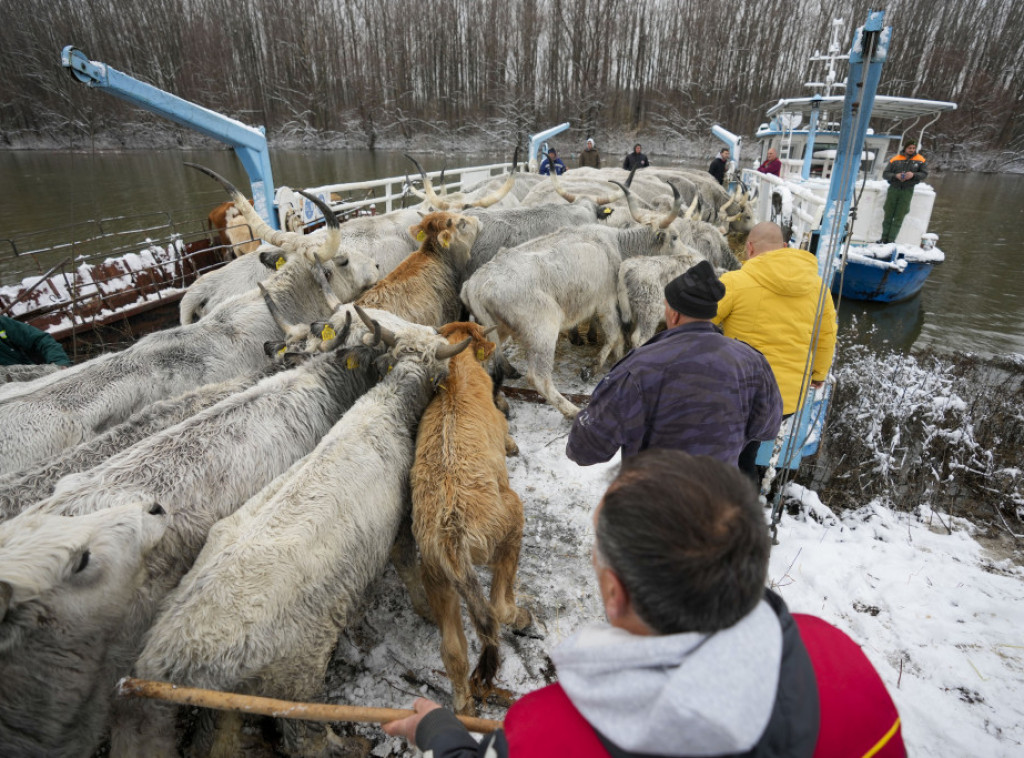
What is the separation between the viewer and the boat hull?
948 centimetres

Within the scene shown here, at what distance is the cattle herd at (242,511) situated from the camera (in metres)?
2.03

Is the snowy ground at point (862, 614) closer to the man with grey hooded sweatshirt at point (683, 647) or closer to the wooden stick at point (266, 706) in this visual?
the wooden stick at point (266, 706)

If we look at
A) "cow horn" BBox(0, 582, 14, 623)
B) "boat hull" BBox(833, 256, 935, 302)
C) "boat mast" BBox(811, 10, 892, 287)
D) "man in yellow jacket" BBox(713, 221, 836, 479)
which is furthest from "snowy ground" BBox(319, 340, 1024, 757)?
"boat hull" BBox(833, 256, 935, 302)

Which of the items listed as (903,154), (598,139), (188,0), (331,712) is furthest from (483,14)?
(331,712)

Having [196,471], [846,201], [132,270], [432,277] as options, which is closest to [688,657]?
[196,471]

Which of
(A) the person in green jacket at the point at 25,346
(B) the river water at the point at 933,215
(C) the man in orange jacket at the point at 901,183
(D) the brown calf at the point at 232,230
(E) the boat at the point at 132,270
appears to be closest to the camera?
(A) the person in green jacket at the point at 25,346

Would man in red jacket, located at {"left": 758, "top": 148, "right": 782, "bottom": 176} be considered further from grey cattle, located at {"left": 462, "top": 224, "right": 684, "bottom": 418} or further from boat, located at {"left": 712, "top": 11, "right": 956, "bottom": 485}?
grey cattle, located at {"left": 462, "top": 224, "right": 684, "bottom": 418}

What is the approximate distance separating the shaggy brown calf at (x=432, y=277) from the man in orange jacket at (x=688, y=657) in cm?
449

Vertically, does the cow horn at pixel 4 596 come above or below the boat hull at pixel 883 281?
above

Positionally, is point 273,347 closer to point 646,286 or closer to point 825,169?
point 646,286

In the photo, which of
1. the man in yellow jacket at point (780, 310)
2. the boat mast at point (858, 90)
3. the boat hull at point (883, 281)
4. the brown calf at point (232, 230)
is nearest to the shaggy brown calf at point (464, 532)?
the man in yellow jacket at point (780, 310)

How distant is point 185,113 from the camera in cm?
601

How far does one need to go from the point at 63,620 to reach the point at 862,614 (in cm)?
420

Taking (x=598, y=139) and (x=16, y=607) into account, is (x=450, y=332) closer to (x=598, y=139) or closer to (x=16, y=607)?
(x=16, y=607)
